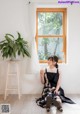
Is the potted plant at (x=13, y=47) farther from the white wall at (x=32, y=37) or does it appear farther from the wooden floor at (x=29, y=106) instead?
the wooden floor at (x=29, y=106)

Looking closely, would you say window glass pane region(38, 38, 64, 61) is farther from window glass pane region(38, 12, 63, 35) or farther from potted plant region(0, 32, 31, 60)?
potted plant region(0, 32, 31, 60)

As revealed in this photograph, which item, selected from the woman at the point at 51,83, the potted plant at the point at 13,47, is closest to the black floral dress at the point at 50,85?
the woman at the point at 51,83

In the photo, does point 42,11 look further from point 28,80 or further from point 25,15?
point 28,80

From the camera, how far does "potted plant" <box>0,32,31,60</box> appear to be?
4.50 m

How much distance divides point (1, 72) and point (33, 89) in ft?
2.76

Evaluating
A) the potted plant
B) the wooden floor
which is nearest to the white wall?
the potted plant

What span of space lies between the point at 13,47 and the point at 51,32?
1.12m

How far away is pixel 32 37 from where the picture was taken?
190 inches

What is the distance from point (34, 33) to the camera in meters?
4.83

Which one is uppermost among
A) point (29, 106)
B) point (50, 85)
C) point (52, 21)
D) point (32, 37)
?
point (52, 21)

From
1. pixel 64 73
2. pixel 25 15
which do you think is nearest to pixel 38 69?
pixel 64 73

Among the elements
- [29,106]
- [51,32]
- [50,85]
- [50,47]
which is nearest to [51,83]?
[50,85]

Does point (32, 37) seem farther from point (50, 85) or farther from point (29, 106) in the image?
point (29, 106)

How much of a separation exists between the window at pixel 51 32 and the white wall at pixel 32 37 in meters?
0.22
